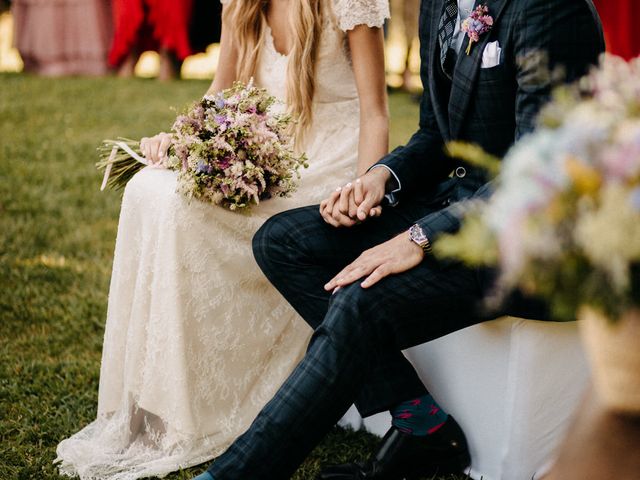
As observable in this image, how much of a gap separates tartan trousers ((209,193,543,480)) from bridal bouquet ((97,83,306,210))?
11 centimetres

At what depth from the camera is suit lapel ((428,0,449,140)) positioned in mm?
2299

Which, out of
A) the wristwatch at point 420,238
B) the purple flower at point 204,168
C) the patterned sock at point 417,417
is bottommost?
the patterned sock at point 417,417

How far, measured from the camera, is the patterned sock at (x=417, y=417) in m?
2.17

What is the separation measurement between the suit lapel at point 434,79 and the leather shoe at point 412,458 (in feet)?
2.58

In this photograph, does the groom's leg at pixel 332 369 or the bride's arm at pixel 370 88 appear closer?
the groom's leg at pixel 332 369

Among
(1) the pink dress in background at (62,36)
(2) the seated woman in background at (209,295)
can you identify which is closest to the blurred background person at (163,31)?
(1) the pink dress in background at (62,36)

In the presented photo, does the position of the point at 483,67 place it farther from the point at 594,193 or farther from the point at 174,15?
the point at 174,15

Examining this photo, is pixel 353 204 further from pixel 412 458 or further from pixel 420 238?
pixel 412 458

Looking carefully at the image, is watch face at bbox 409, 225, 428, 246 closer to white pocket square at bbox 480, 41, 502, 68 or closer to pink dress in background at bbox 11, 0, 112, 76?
white pocket square at bbox 480, 41, 502, 68

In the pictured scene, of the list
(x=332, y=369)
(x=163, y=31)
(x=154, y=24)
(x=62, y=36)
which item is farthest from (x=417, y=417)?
(x=62, y=36)

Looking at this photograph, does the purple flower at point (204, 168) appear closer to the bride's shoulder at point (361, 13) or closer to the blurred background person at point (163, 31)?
the bride's shoulder at point (361, 13)

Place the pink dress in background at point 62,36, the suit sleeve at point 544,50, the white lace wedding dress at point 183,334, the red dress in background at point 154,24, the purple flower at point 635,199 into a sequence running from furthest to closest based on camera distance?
1. the pink dress in background at point 62,36
2. the red dress in background at point 154,24
3. the white lace wedding dress at point 183,334
4. the suit sleeve at point 544,50
5. the purple flower at point 635,199

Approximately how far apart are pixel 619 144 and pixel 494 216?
0.17m

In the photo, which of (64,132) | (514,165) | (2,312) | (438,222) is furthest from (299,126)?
(64,132)
